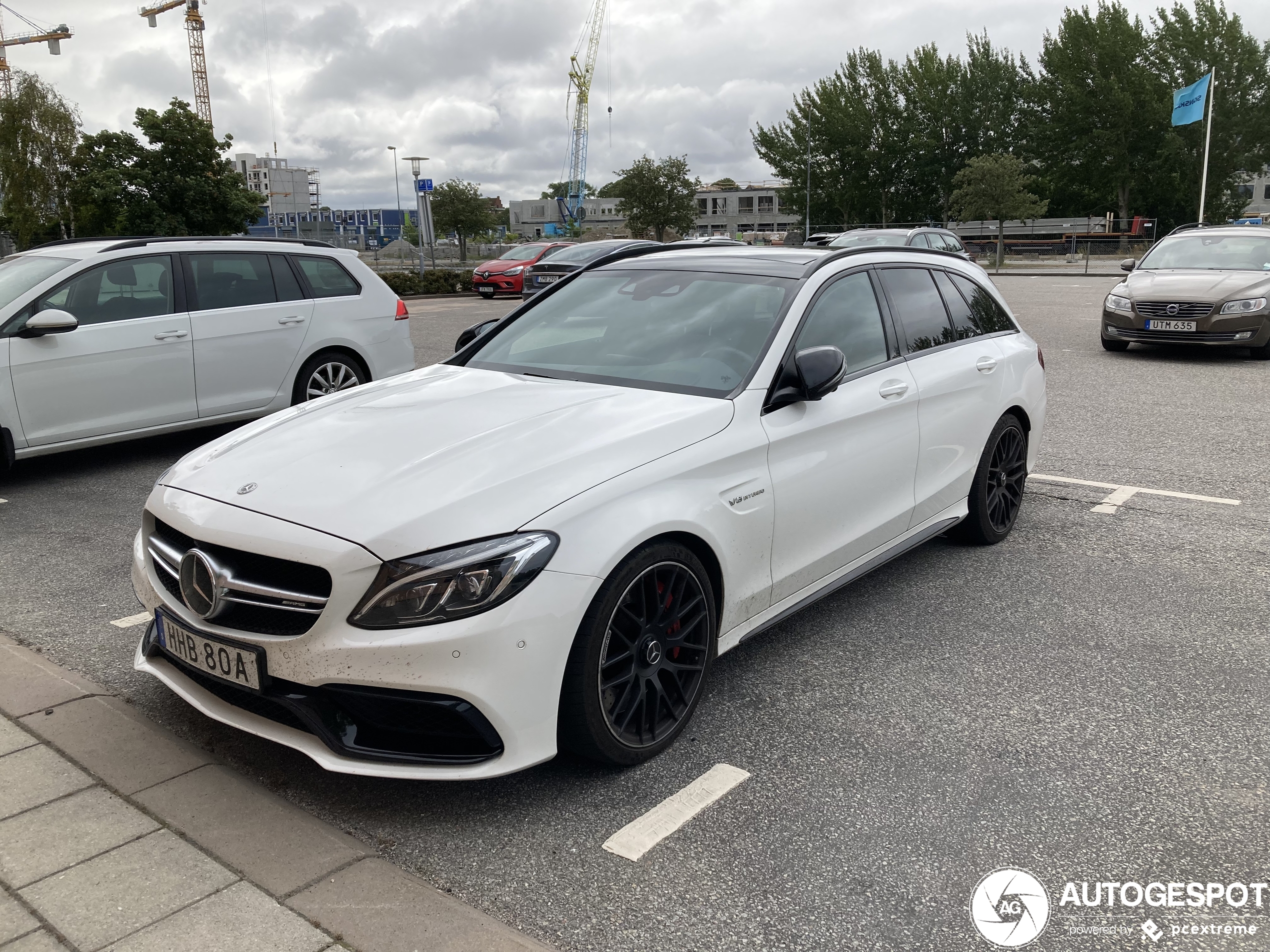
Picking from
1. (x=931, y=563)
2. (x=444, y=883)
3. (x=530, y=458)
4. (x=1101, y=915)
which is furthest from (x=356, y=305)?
(x=1101, y=915)

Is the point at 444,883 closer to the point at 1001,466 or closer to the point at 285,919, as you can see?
the point at 285,919

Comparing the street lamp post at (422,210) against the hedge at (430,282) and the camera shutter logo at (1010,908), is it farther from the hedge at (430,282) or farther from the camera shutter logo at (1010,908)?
the camera shutter logo at (1010,908)

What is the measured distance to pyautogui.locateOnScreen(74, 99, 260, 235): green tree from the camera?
3127 cm

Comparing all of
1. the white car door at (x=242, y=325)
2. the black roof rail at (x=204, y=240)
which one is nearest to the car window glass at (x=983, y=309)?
the white car door at (x=242, y=325)

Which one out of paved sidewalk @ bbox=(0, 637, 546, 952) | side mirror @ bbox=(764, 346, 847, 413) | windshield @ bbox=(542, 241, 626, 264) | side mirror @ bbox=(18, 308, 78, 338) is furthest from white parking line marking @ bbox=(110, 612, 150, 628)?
windshield @ bbox=(542, 241, 626, 264)

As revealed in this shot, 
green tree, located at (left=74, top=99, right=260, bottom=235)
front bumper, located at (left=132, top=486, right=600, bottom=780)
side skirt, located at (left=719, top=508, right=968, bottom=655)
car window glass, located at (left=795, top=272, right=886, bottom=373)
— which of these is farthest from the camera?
green tree, located at (left=74, top=99, right=260, bottom=235)

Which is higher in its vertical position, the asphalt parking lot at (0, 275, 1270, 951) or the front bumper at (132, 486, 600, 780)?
the front bumper at (132, 486, 600, 780)

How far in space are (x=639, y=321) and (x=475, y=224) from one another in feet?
228

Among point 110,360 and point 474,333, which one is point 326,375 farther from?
point 474,333

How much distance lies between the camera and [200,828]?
279cm

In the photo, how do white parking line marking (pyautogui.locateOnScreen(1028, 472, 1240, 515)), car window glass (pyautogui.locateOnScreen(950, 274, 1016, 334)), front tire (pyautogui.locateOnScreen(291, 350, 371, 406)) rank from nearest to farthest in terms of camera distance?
car window glass (pyautogui.locateOnScreen(950, 274, 1016, 334)) → white parking line marking (pyautogui.locateOnScreen(1028, 472, 1240, 515)) → front tire (pyautogui.locateOnScreen(291, 350, 371, 406))

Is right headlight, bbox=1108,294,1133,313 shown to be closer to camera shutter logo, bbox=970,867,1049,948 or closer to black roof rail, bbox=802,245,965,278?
black roof rail, bbox=802,245,965,278

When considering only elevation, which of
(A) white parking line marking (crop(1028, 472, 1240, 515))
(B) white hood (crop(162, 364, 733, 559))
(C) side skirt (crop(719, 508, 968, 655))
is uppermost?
(B) white hood (crop(162, 364, 733, 559))

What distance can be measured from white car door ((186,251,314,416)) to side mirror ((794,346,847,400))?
208 inches
